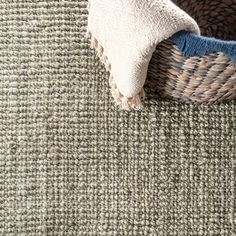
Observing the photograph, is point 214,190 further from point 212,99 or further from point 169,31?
point 169,31

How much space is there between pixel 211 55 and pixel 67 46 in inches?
16.1

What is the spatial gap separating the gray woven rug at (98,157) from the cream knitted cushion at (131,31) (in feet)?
0.43

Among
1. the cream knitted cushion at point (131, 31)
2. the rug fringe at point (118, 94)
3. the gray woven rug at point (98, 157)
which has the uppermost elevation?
the cream knitted cushion at point (131, 31)

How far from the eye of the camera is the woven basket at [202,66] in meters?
0.80

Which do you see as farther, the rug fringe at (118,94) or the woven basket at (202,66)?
the rug fringe at (118,94)

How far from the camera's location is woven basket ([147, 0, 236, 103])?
80 centimetres

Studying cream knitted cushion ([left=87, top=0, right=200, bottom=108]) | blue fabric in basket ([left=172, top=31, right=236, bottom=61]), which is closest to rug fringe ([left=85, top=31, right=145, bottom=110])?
cream knitted cushion ([left=87, top=0, right=200, bottom=108])

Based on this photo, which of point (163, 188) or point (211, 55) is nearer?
point (211, 55)

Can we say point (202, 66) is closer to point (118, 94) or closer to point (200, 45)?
point (200, 45)

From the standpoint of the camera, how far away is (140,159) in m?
1.06

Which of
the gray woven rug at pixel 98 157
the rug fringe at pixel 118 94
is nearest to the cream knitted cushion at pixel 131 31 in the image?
the rug fringe at pixel 118 94

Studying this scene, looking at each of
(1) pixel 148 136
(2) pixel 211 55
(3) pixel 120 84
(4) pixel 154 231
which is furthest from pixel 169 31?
(4) pixel 154 231

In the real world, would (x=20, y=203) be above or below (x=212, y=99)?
below

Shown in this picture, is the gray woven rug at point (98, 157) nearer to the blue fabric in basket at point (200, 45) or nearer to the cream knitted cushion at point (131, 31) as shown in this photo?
the cream knitted cushion at point (131, 31)
